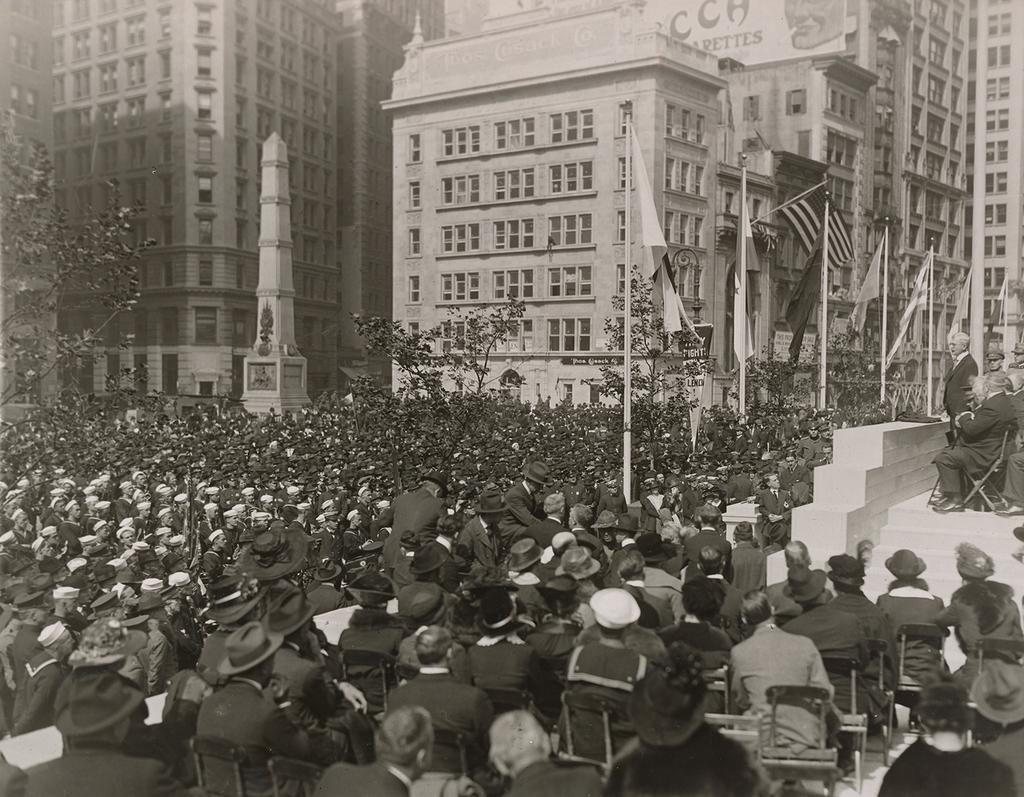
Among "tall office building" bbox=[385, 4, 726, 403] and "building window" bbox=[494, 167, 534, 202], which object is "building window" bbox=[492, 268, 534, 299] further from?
"building window" bbox=[494, 167, 534, 202]

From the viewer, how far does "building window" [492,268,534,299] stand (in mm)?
62125

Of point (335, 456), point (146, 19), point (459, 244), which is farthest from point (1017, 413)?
point (146, 19)

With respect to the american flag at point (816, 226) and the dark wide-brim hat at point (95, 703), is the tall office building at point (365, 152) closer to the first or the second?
the american flag at point (816, 226)

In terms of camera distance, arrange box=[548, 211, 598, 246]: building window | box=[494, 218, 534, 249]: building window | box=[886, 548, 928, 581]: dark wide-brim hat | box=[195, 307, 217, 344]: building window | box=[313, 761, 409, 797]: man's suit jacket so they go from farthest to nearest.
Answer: box=[195, 307, 217, 344]: building window, box=[494, 218, 534, 249]: building window, box=[548, 211, 598, 246]: building window, box=[886, 548, 928, 581]: dark wide-brim hat, box=[313, 761, 409, 797]: man's suit jacket

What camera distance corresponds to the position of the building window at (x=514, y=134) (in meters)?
61.9

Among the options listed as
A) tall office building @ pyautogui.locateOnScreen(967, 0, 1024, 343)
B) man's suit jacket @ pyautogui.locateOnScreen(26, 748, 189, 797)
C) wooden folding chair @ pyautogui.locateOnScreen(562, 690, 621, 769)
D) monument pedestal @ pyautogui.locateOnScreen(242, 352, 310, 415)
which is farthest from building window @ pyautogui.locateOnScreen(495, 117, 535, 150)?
man's suit jacket @ pyautogui.locateOnScreen(26, 748, 189, 797)

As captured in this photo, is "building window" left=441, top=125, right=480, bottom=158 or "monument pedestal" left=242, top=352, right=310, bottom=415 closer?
"monument pedestal" left=242, top=352, right=310, bottom=415

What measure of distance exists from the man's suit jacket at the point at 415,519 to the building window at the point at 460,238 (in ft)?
176

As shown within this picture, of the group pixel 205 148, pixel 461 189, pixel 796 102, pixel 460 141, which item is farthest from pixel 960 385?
pixel 205 148

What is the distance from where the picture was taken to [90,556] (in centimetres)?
1272

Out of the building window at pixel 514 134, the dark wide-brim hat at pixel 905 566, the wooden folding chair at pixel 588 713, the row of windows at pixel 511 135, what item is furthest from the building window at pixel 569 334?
the wooden folding chair at pixel 588 713

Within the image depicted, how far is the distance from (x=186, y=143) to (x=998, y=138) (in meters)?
51.3

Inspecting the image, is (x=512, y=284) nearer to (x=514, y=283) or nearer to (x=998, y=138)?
(x=514, y=283)

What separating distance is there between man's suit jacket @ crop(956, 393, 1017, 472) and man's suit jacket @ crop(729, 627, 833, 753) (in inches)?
307
